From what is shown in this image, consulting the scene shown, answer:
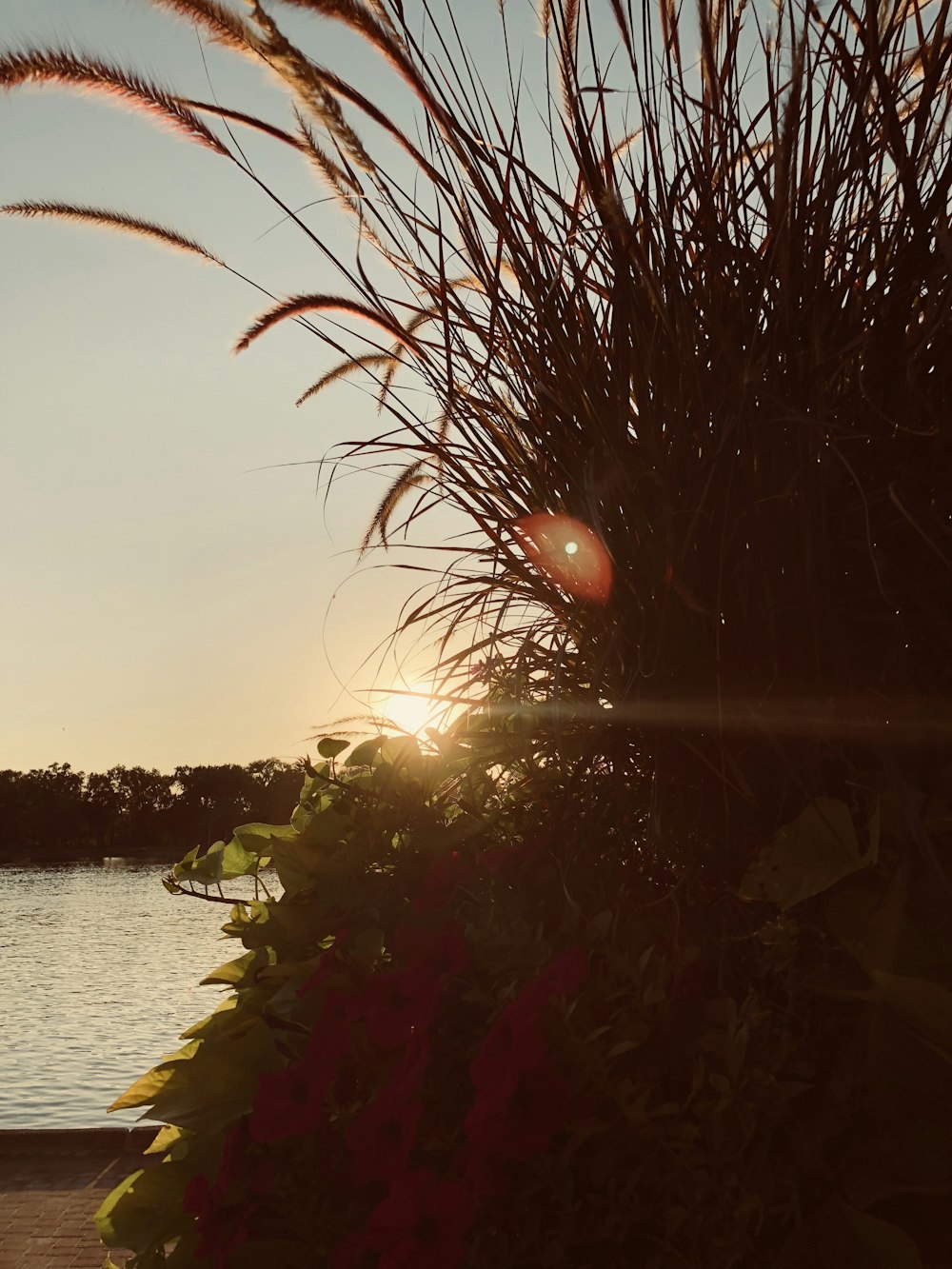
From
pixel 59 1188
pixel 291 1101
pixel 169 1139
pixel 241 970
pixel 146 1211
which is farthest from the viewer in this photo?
pixel 59 1188

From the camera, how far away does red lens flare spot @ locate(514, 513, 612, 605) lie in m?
1.18

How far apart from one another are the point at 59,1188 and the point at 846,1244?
3.07 m

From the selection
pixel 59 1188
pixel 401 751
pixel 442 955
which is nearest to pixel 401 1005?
pixel 442 955

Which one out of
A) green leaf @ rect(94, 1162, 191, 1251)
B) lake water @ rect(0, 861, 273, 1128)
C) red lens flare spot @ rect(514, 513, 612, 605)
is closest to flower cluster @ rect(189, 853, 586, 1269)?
green leaf @ rect(94, 1162, 191, 1251)

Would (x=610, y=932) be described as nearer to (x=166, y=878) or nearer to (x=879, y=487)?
(x=879, y=487)

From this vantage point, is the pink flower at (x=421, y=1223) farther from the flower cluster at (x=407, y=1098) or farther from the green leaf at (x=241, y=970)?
the green leaf at (x=241, y=970)

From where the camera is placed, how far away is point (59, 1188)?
3062 millimetres

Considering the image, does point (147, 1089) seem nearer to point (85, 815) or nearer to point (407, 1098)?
point (407, 1098)

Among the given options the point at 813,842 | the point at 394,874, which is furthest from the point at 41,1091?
the point at 813,842

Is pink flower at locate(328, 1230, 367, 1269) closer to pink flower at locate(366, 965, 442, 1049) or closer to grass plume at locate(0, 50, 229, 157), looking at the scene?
pink flower at locate(366, 965, 442, 1049)

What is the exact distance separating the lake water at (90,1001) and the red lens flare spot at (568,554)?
941 millimetres

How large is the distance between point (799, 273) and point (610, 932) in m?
0.78

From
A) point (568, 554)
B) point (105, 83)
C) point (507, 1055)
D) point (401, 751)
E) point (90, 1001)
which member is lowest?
point (90, 1001)

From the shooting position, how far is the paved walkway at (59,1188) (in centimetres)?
257
